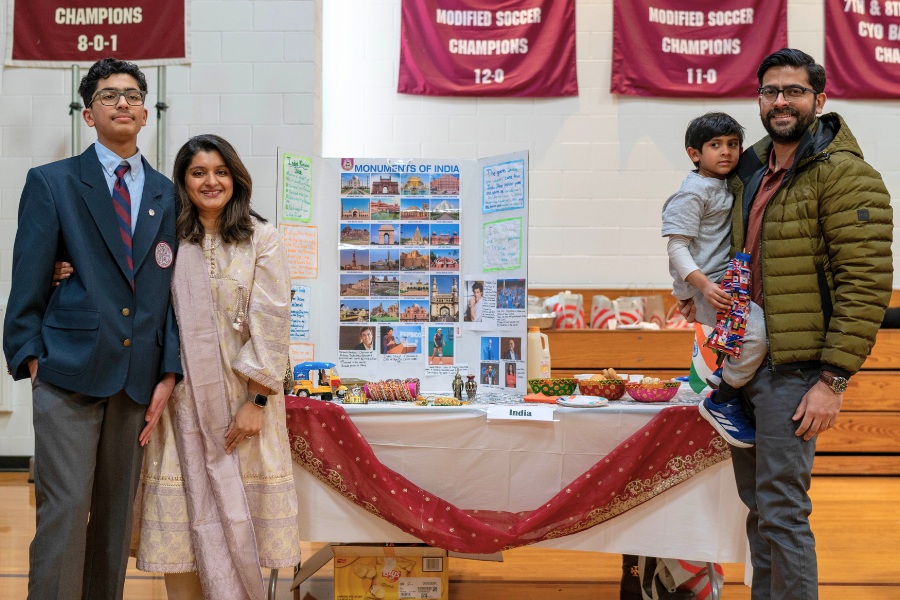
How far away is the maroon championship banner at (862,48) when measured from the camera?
521 cm

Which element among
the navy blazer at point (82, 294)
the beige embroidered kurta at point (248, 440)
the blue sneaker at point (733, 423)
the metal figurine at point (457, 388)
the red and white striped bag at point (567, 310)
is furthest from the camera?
the red and white striped bag at point (567, 310)

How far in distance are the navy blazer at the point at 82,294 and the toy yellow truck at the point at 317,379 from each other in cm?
66

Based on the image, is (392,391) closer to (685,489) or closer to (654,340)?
(685,489)

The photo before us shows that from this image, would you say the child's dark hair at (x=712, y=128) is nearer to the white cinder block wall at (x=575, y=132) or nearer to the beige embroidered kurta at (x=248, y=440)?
the beige embroidered kurta at (x=248, y=440)

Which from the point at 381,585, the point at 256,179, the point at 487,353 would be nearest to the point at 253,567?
the point at 381,585

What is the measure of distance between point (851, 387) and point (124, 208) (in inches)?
174

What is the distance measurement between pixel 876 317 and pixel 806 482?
0.45 meters

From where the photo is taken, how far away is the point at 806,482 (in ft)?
6.47

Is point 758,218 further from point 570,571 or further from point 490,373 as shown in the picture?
point 570,571


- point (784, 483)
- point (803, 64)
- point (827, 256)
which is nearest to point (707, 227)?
point (827, 256)

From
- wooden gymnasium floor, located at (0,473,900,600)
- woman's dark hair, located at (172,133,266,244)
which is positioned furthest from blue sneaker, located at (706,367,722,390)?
woman's dark hair, located at (172,133,266,244)

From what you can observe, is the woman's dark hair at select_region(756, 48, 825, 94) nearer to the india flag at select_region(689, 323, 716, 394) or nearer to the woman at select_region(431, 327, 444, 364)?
A: the india flag at select_region(689, 323, 716, 394)

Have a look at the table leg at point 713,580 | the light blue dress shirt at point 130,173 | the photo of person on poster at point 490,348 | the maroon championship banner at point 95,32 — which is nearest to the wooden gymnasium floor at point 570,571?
the table leg at point 713,580

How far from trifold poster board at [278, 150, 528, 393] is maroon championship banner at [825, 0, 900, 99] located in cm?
363
